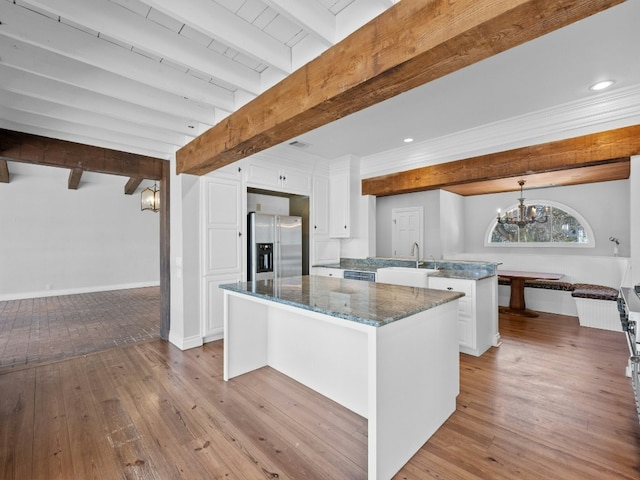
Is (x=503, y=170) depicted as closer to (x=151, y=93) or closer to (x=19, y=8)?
(x=151, y=93)

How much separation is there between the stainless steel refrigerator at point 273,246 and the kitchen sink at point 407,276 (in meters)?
1.30

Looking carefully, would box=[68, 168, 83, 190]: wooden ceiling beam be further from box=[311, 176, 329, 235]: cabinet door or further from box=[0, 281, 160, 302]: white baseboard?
box=[311, 176, 329, 235]: cabinet door

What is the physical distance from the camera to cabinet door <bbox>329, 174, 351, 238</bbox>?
4.70m

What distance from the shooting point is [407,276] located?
3.60 metres

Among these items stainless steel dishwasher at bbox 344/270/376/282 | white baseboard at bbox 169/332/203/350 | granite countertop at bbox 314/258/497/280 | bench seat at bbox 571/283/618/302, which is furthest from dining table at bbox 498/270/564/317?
white baseboard at bbox 169/332/203/350

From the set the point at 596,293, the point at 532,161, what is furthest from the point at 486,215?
the point at 532,161

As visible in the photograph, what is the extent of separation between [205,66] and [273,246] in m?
2.56

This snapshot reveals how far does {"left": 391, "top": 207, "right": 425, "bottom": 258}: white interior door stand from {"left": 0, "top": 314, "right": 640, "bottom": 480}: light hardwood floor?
3.41 metres

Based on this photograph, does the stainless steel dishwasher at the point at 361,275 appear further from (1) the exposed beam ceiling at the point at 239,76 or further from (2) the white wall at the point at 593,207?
(2) the white wall at the point at 593,207

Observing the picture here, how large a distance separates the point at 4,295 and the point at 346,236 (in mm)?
7358

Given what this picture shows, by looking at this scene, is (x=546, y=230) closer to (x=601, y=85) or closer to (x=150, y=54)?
(x=601, y=85)

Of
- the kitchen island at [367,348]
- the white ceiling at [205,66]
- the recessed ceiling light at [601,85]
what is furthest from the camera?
the recessed ceiling light at [601,85]

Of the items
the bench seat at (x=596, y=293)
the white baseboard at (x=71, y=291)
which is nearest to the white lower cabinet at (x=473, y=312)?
the bench seat at (x=596, y=293)

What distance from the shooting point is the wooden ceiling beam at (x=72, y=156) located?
2.92 meters
